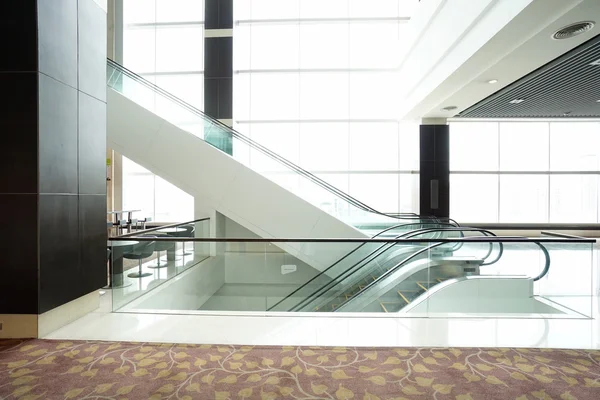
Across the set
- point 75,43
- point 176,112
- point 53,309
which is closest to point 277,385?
point 53,309

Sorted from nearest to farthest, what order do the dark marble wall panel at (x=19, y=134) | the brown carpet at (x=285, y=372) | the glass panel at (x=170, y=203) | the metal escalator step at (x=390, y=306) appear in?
the brown carpet at (x=285, y=372)
the dark marble wall panel at (x=19, y=134)
the metal escalator step at (x=390, y=306)
the glass panel at (x=170, y=203)

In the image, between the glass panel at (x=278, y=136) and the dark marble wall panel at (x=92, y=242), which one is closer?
the dark marble wall panel at (x=92, y=242)

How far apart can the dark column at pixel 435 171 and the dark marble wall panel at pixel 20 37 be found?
11.0m

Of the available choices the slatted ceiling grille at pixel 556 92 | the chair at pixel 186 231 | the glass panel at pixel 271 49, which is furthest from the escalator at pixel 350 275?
the glass panel at pixel 271 49

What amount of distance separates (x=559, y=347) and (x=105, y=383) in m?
4.29

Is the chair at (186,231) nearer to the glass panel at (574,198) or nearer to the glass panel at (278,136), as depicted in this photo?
the glass panel at (278,136)

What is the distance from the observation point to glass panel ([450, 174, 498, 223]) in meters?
13.2

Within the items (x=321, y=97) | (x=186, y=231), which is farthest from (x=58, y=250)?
(x=321, y=97)

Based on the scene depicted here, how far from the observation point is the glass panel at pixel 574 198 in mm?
12992

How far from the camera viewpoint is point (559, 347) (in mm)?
3590

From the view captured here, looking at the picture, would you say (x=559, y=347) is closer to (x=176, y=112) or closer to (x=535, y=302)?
(x=535, y=302)

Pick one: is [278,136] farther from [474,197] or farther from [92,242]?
[92,242]

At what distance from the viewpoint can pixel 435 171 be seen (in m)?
12.2

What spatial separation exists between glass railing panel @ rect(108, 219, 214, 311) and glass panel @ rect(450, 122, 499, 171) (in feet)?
36.4
